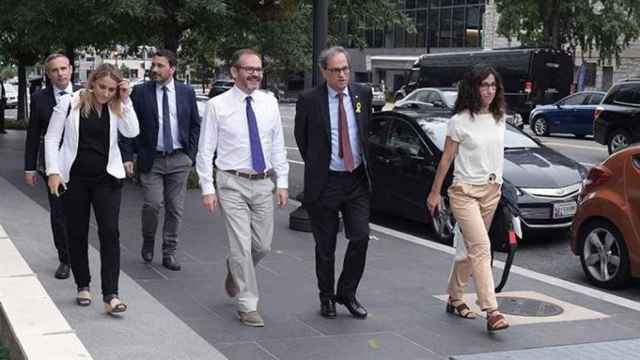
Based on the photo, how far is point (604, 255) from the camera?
311 inches

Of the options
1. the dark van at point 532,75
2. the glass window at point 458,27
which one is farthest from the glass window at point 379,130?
the glass window at point 458,27

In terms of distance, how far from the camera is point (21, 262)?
22.3ft

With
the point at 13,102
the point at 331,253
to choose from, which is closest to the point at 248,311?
the point at 331,253

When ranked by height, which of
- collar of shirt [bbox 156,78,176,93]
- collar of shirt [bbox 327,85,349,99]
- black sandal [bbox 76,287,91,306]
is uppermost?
collar of shirt [bbox 327,85,349,99]

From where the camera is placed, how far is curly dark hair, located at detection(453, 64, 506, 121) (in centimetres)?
615

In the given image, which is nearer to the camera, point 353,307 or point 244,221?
point 244,221

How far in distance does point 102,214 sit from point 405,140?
5.55 meters

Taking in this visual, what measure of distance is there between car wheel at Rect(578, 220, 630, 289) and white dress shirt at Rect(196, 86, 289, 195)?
317cm

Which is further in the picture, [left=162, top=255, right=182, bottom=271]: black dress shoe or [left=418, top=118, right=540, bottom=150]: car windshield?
[left=418, top=118, right=540, bottom=150]: car windshield

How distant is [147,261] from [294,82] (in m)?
64.4

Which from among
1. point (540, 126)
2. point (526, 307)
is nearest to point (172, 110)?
point (526, 307)

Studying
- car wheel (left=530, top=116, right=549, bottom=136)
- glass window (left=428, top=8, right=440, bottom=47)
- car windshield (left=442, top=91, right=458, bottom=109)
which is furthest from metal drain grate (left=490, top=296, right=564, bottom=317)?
glass window (left=428, top=8, right=440, bottom=47)

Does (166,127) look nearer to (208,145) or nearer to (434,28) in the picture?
(208,145)

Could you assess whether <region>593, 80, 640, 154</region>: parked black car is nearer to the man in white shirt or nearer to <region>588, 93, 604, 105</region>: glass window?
<region>588, 93, 604, 105</region>: glass window
